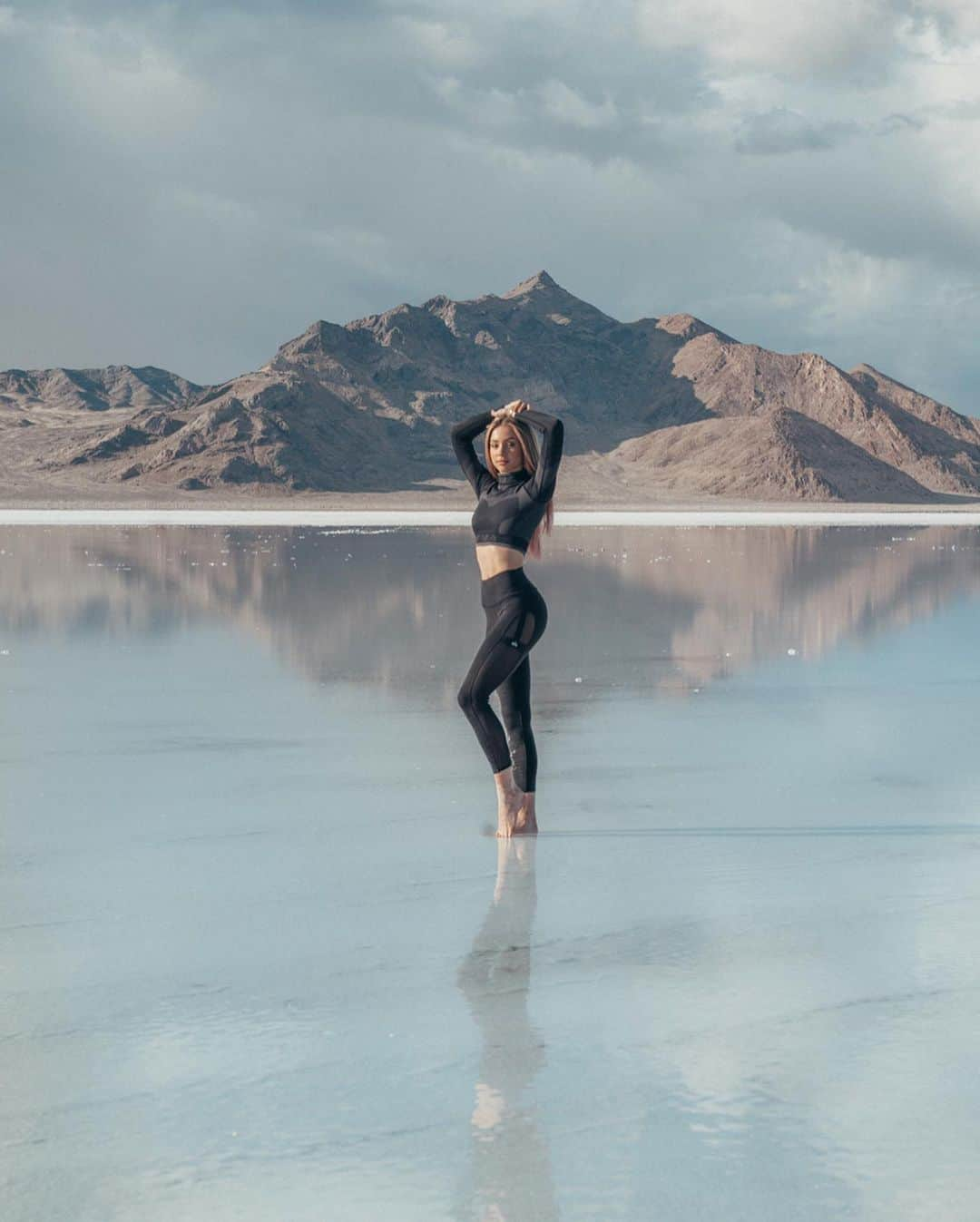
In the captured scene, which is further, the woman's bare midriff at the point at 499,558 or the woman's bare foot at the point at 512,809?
the woman's bare midriff at the point at 499,558

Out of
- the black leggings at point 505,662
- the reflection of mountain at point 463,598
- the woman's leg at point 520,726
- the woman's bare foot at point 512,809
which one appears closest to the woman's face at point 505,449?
the black leggings at point 505,662

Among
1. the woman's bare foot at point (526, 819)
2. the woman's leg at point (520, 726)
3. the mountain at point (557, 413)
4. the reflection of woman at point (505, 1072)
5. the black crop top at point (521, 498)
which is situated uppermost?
the mountain at point (557, 413)

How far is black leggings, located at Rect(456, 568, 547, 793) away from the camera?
6.96 m

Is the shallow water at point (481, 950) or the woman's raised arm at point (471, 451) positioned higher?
the woman's raised arm at point (471, 451)

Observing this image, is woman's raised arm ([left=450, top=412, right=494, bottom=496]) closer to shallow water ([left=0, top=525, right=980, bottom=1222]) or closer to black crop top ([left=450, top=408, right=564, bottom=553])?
black crop top ([left=450, top=408, right=564, bottom=553])

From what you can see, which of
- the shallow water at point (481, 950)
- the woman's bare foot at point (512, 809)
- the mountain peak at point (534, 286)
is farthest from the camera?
the mountain peak at point (534, 286)

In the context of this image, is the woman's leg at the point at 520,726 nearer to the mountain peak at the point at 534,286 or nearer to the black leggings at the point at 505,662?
the black leggings at the point at 505,662

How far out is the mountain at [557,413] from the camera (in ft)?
375

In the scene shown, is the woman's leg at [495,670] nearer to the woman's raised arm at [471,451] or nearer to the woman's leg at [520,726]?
the woman's leg at [520,726]

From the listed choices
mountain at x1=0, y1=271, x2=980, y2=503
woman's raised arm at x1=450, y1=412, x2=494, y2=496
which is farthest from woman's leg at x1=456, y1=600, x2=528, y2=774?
mountain at x1=0, y1=271, x2=980, y2=503

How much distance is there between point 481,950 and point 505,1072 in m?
1.11

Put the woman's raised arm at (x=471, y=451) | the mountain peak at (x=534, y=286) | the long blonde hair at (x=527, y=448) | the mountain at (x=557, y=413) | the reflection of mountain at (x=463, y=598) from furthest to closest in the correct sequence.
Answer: the mountain peak at (x=534, y=286)
the mountain at (x=557, y=413)
the reflection of mountain at (x=463, y=598)
the woman's raised arm at (x=471, y=451)
the long blonde hair at (x=527, y=448)

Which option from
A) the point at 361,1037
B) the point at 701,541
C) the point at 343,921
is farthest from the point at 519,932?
the point at 701,541

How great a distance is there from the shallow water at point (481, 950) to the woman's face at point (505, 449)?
5.78 ft
